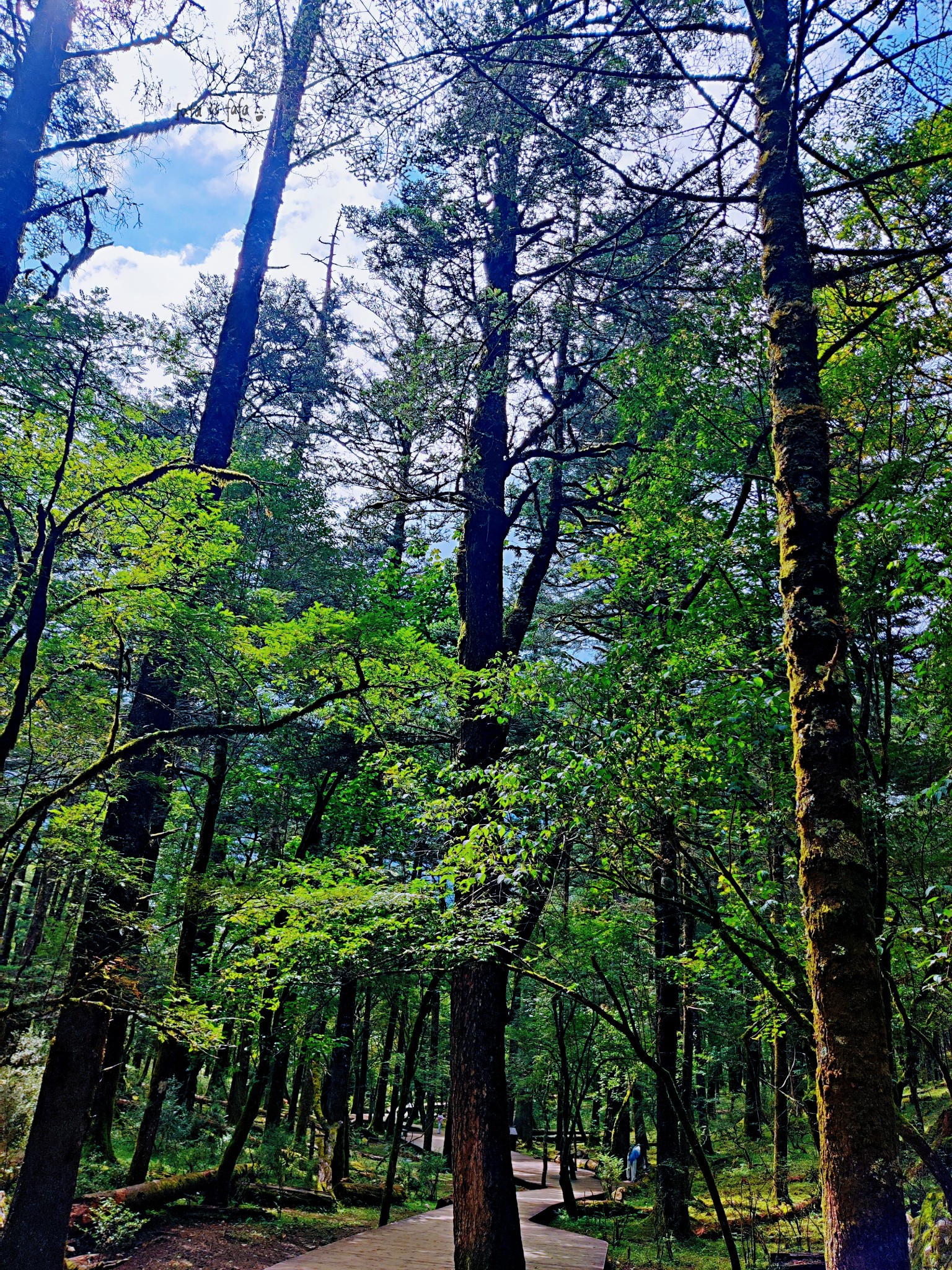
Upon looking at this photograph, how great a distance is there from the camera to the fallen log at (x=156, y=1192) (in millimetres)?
8461

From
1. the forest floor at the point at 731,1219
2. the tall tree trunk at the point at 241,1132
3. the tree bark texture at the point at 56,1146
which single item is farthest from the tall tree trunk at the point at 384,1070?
the tree bark texture at the point at 56,1146

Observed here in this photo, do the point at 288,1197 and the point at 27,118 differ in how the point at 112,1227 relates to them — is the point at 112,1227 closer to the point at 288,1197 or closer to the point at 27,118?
the point at 288,1197

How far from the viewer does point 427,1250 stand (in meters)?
8.02

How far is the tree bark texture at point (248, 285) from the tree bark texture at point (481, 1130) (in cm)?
635

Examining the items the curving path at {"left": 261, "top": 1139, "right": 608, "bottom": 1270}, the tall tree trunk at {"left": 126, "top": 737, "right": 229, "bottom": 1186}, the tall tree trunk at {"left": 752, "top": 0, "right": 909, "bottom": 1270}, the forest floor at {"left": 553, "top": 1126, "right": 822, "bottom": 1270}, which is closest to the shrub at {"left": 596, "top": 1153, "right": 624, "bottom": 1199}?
the forest floor at {"left": 553, "top": 1126, "right": 822, "bottom": 1270}

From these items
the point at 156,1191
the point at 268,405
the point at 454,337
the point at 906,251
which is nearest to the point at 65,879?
the point at 156,1191

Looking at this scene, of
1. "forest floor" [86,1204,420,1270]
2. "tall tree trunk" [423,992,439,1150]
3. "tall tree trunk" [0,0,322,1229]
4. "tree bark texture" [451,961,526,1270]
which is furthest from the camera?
"tall tree trunk" [423,992,439,1150]

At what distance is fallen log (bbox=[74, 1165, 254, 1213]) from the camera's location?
846cm

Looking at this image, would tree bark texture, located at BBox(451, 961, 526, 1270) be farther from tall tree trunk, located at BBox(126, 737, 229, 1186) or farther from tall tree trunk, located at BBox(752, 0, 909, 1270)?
tall tree trunk, located at BBox(752, 0, 909, 1270)

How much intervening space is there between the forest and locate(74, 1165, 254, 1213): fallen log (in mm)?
83

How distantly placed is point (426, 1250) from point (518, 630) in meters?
7.06

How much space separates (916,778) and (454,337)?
20.1 feet

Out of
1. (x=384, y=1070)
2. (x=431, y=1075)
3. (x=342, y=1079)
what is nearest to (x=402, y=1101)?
(x=342, y=1079)

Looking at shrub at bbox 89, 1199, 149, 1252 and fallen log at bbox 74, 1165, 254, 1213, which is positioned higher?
shrub at bbox 89, 1199, 149, 1252
